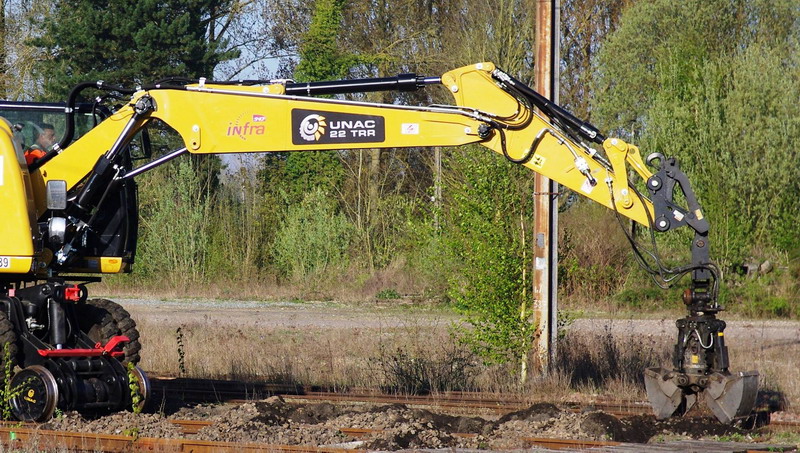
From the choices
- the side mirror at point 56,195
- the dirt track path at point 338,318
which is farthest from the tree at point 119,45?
the side mirror at point 56,195

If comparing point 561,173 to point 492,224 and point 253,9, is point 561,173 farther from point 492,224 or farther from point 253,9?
point 253,9

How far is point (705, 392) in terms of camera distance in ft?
31.8

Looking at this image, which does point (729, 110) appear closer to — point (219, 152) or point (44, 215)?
point (219, 152)

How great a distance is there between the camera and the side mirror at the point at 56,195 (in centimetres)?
1109

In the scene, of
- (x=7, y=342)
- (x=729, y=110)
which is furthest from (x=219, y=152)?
(x=729, y=110)

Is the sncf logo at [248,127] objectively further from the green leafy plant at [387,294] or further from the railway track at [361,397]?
the green leafy plant at [387,294]

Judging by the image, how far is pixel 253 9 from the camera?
139 ft

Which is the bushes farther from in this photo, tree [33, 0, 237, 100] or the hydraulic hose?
the hydraulic hose

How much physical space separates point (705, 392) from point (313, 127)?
178 inches

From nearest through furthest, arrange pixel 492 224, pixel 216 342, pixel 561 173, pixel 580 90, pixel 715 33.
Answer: pixel 561 173
pixel 492 224
pixel 216 342
pixel 715 33
pixel 580 90

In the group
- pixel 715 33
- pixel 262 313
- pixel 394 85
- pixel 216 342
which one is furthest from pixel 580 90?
pixel 394 85

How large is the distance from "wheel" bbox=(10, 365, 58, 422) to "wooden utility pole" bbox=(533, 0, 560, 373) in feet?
21.3

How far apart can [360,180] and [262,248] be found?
14.1 ft

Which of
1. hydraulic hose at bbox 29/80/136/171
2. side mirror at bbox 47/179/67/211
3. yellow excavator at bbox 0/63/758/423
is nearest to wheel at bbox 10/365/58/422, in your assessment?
yellow excavator at bbox 0/63/758/423
